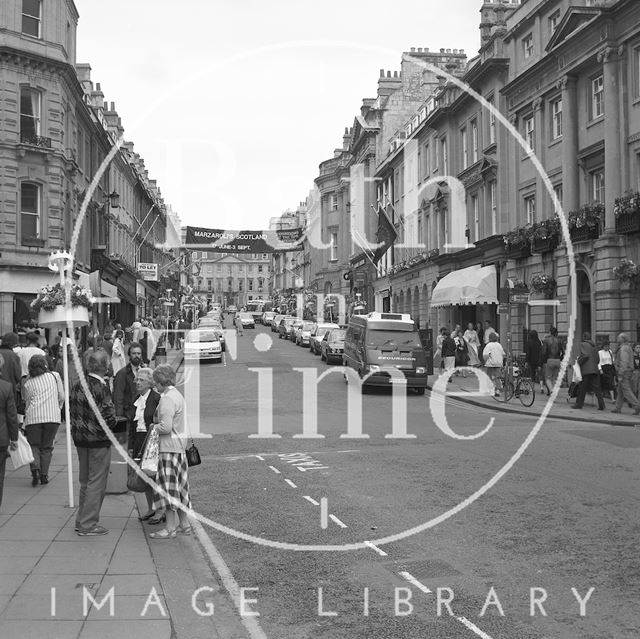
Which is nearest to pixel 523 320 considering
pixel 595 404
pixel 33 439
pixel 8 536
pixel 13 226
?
pixel 595 404

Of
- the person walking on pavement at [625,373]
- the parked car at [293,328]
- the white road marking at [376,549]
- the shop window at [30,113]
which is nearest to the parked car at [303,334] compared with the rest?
the parked car at [293,328]

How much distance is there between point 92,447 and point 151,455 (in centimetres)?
60

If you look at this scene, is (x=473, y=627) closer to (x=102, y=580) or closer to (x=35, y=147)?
(x=102, y=580)

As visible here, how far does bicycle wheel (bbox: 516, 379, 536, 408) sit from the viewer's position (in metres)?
21.6

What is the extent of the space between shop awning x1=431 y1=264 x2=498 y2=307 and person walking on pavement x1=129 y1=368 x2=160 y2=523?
28.0m

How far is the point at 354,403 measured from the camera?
73.2ft

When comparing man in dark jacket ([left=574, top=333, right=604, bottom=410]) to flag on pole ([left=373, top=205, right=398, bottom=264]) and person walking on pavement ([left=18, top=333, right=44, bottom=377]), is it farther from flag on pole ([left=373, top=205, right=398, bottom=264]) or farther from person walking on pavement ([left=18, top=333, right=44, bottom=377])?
flag on pole ([left=373, top=205, right=398, bottom=264])

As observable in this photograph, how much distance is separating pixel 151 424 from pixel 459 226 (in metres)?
35.2

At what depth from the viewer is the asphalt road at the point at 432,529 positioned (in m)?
5.96

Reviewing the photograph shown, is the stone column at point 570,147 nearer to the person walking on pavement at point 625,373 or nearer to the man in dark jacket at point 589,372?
the man in dark jacket at point 589,372

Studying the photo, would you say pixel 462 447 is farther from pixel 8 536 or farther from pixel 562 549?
pixel 8 536

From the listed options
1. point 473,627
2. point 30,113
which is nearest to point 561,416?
point 473,627

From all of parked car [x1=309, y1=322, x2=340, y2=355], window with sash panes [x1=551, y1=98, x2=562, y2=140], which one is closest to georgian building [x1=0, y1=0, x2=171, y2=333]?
parked car [x1=309, y1=322, x2=340, y2=355]

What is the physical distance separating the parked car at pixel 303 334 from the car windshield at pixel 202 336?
10898 mm
